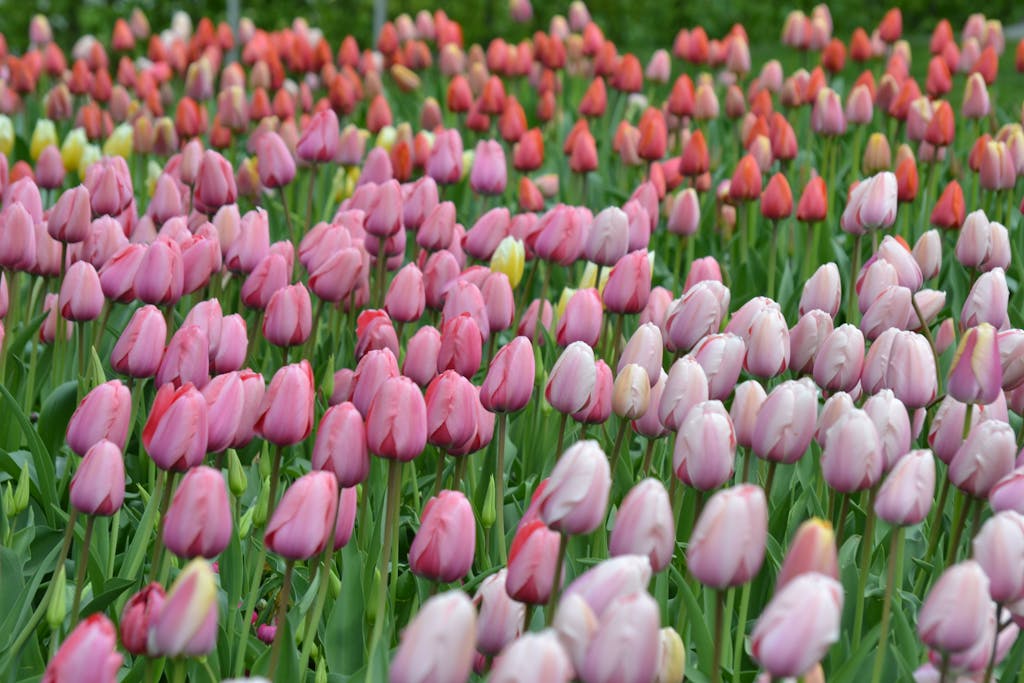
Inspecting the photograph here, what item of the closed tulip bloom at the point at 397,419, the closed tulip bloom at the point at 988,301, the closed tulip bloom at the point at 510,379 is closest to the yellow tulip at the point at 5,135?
the closed tulip bloom at the point at 510,379

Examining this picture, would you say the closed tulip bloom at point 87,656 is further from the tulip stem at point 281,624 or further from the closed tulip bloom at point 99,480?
the closed tulip bloom at point 99,480

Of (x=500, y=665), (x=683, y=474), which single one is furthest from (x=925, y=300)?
(x=500, y=665)

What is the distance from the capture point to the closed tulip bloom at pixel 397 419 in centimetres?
→ 188

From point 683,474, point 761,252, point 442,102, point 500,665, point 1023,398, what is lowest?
point 500,665

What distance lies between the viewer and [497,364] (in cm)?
216

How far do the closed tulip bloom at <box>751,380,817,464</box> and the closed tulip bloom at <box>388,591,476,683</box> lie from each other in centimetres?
75

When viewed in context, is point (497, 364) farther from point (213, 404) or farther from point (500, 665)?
point (500, 665)

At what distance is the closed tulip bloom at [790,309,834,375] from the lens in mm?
2412

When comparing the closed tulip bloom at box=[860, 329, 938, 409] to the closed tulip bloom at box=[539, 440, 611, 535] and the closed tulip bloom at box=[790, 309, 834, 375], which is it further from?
the closed tulip bloom at box=[539, 440, 611, 535]

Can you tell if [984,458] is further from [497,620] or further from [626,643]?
[626,643]

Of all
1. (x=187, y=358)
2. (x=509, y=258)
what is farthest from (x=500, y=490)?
(x=509, y=258)

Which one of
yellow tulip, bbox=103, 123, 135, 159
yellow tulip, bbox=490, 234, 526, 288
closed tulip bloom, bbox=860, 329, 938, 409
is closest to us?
closed tulip bloom, bbox=860, 329, 938, 409

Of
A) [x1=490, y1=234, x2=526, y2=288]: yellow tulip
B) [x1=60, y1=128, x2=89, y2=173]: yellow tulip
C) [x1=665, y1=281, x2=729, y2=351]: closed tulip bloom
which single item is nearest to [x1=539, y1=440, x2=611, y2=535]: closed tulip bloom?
[x1=665, y1=281, x2=729, y2=351]: closed tulip bloom

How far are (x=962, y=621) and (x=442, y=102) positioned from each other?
5308mm
